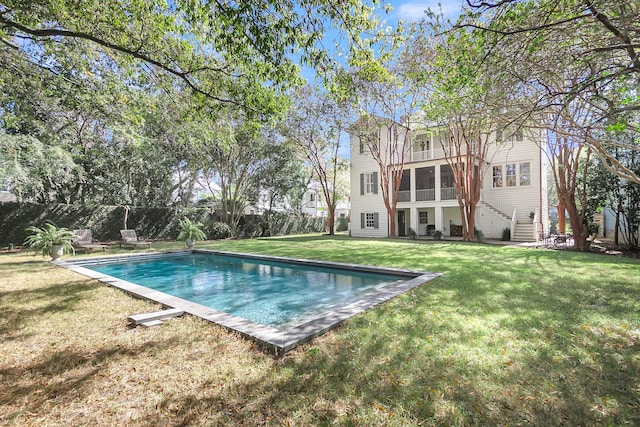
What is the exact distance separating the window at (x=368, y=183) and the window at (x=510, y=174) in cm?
832

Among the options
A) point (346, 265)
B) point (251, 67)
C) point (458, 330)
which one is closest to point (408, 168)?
point (346, 265)

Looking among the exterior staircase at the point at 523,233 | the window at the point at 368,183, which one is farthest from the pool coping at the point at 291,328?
the window at the point at 368,183

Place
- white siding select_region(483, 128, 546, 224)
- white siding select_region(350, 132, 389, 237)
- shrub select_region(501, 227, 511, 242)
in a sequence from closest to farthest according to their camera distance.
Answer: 1. shrub select_region(501, 227, 511, 242)
2. white siding select_region(483, 128, 546, 224)
3. white siding select_region(350, 132, 389, 237)

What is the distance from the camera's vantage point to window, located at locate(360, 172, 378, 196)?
22234mm

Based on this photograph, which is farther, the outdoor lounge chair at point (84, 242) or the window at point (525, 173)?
the window at point (525, 173)

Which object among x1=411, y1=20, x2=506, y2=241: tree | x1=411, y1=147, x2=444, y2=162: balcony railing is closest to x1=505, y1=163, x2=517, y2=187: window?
x1=411, y1=147, x2=444, y2=162: balcony railing

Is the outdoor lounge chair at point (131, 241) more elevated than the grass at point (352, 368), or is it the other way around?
the outdoor lounge chair at point (131, 241)

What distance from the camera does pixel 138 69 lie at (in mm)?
6727

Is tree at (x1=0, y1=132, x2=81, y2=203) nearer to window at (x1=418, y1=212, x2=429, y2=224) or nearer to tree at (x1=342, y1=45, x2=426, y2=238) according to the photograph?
tree at (x1=342, y1=45, x2=426, y2=238)

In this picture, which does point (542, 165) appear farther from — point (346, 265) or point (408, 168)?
point (346, 265)

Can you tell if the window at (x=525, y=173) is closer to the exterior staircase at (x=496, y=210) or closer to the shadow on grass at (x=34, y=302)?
the exterior staircase at (x=496, y=210)

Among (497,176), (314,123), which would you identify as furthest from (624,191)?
(314,123)

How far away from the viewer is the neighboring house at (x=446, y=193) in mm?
16734

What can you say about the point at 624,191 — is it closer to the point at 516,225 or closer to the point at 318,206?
the point at 516,225
